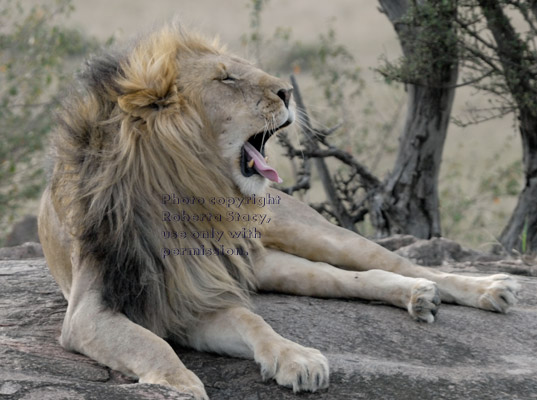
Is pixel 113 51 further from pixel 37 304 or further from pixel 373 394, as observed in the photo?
pixel 373 394

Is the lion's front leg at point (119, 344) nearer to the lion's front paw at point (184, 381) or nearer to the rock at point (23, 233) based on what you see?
the lion's front paw at point (184, 381)

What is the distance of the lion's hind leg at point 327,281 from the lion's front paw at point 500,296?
1.11ft

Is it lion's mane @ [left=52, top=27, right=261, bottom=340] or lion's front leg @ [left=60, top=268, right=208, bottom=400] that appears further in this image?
lion's mane @ [left=52, top=27, right=261, bottom=340]

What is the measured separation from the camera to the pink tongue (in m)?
3.30

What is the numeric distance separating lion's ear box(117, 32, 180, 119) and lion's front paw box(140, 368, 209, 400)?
1010 mm

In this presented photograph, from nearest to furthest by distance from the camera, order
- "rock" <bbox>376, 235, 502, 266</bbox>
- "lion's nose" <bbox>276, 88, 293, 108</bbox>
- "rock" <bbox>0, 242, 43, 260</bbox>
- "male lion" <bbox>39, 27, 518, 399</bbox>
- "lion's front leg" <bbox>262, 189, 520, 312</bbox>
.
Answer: "male lion" <bbox>39, 27, 518, 399</bbox> → "lion's nose" <bbox>276, 88, 293, 108</bbox> → "lion's front leg" <bbox>262, 189, 520, 312</bbox> → "rock" <bbox>376, 235, 502, 266</bbox> → "rock" <bbox>0, 242, 43, 260</bbox>

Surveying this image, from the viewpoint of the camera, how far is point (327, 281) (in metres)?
3.87

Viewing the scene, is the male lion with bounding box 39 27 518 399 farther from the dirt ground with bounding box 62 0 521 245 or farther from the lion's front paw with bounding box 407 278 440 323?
the dirt ground with bounding box 62 0 521 245

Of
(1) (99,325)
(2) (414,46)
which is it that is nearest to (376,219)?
(2) (414,46)

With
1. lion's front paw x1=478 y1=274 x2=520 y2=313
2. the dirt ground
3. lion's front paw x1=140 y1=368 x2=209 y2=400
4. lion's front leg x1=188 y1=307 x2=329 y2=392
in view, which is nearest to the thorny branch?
lion's front paw x1=478 y1=274 x2=520 y2=313

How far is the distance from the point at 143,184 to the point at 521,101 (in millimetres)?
3817

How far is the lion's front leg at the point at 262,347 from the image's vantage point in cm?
276

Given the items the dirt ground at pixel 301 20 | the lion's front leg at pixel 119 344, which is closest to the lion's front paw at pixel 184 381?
the lion's front leg at pixel 119 344

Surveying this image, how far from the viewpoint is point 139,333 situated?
2.94 m
